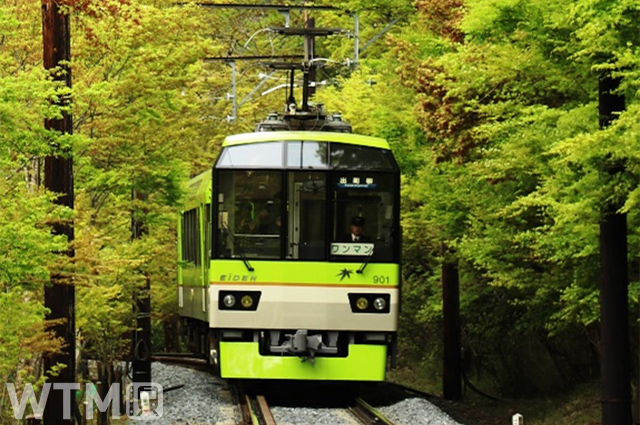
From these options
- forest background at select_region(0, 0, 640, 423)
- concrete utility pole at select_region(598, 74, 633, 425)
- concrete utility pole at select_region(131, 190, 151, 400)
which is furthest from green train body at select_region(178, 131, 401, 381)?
concrete utility pole at select_region(131, 190, 151, 400)

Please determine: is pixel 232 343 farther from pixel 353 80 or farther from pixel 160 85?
pixel 353 80

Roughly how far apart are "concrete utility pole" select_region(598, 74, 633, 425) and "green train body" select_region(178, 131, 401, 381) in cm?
340

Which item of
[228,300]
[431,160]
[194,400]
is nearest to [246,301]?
[228,300]

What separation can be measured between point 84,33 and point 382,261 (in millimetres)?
6920

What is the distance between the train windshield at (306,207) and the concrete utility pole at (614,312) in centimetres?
356

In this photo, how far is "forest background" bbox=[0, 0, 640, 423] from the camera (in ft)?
49.5

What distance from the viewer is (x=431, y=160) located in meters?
25.0

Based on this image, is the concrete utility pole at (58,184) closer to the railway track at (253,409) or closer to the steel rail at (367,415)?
the railway track at (253,409)

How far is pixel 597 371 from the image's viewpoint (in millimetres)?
29844

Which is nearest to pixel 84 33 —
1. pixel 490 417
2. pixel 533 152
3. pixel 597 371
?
pixel 533 152

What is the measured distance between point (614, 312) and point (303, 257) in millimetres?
4481

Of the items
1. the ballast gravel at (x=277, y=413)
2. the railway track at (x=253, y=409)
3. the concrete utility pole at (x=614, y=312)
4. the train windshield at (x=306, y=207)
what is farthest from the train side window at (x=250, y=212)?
the concrete utility pole at (x=614, y=312)

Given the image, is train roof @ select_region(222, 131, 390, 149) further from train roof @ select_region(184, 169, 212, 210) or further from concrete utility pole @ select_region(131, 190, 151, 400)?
concrete utility pole @ select_region(131, 190, 151, 400)

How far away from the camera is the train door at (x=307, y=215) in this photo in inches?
761
